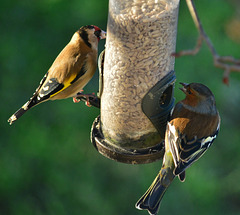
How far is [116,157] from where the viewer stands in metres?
4.14

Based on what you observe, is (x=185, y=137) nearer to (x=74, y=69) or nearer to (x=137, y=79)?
(x=137, y=79)

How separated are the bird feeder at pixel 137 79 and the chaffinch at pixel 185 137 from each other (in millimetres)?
162

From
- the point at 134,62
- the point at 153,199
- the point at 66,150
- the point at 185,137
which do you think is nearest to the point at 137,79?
the point at 134,62

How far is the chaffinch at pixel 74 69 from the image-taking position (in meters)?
4.40

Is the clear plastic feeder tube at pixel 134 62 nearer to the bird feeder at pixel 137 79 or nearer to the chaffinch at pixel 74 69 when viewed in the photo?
the bird feeder at pixel 137 79

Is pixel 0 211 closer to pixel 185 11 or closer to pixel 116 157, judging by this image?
pixel 116 157

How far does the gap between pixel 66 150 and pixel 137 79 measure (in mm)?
3975

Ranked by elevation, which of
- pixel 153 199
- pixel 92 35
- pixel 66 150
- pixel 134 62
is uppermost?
pixel 92 35

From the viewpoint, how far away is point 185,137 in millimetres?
4090

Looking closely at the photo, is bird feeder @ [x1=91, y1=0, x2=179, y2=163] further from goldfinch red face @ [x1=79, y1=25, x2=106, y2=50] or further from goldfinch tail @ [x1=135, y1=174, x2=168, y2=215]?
goldfinch red face @ [x1=79, y1=25, x2=106, y2=50]

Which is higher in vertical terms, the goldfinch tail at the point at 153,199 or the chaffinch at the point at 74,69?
the chaffinch at the point at 74,69

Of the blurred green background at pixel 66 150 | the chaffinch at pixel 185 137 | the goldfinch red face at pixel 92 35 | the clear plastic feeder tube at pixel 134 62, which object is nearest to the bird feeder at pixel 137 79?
the clear plastic feeder tube at pixel 134 62

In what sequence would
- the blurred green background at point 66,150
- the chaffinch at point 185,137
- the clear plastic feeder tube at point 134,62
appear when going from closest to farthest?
the clear plastic feeder tube at point 134,62
the chaffinch at point 185,137
the blurred green background at point 66,150

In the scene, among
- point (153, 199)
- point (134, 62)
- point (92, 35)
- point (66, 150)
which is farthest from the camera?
point (66, 150)
